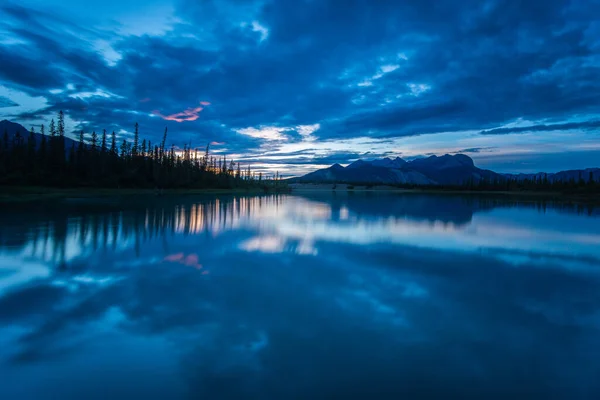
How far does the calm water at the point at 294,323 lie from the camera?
4.54 meters

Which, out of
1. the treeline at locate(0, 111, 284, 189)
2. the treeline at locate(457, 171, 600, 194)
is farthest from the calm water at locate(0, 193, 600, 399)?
the treeline at locate(457, 171, 600, 194)

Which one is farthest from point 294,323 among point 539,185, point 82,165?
point 539,185

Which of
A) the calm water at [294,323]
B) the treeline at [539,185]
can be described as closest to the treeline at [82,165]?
the calm water at [294,323]

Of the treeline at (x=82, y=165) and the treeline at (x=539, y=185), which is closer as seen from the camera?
the treeline at (x=82, y=165)

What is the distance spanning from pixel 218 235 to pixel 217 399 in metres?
13.5

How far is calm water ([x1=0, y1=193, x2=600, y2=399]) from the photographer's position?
4.54m

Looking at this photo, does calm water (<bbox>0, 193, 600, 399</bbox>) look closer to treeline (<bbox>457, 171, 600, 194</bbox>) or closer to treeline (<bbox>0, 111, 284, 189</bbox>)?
treeline (<bbox>0, 111, 284, 189</bbox>)

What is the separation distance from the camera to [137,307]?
7.13m

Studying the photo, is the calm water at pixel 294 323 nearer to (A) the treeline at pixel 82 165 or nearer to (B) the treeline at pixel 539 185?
(A) the treeline at pixel 82 165

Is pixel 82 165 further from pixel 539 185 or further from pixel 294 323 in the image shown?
pixel 539 185

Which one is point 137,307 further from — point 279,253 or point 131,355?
point 279,253

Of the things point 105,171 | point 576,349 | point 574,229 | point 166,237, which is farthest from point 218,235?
point 105,171

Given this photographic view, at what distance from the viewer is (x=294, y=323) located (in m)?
6.43

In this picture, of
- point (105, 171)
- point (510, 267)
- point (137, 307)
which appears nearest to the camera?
point (137, 307)
